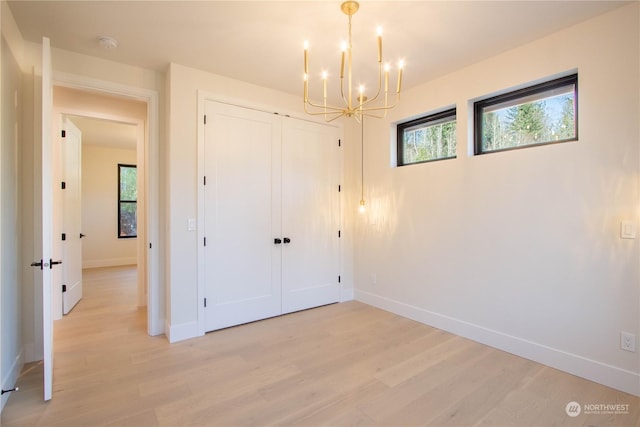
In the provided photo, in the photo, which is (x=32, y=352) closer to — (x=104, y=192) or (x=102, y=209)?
(x=102, y=209)

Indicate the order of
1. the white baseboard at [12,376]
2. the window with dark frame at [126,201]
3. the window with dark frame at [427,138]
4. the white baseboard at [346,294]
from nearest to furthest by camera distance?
1. the white baseboard at [12,376]
2. the window with dark frame at [427,138]
3. the white baseboard at [346,294]
4. the window with dark frame at [126,201]

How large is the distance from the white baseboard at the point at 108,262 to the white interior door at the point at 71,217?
292 centimetres

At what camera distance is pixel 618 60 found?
86.7 inches

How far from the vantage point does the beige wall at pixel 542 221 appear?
2191 mm

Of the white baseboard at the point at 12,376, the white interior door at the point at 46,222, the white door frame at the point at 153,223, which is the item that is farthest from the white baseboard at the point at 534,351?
the white baseboard at the point at 12,376

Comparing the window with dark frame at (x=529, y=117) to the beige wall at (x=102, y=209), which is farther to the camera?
the beige wall at (x=102, y=209)

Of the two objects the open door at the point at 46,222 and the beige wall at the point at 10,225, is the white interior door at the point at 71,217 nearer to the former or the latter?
the beige wall at the point at 10,225

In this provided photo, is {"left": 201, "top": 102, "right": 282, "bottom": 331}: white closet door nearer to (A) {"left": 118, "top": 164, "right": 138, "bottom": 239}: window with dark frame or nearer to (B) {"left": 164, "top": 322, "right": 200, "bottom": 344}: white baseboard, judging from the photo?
(B) {"left": 164, "top": 322, "right": 200, "bottom": 344}: white baseboard

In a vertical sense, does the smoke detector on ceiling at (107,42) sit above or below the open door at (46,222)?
above

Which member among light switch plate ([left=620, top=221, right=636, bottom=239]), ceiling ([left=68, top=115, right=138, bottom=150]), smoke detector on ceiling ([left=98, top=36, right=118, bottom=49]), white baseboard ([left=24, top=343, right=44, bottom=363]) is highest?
ceiling ([left=68, top=115, right=138, bottom=150])

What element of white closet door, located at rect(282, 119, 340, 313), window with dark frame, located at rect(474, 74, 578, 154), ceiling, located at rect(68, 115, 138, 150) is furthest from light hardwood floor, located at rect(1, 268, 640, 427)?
ceiling, located at rect(68, 115, 138, 150)

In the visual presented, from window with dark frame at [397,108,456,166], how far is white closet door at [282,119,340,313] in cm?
89

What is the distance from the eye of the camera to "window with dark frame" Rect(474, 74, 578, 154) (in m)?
2.52

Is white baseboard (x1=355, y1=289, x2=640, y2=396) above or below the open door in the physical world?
below
